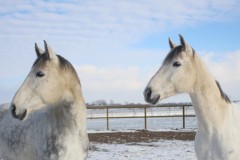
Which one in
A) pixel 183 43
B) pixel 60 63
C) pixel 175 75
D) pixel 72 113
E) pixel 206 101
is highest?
pixel 183 43

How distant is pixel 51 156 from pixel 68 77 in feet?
3.12

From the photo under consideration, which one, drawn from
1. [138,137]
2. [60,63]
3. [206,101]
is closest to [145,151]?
[138,137]

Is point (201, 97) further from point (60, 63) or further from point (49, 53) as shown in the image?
point (49, 53)

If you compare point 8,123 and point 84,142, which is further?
point 8,123

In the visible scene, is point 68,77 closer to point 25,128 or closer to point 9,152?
point 25,128

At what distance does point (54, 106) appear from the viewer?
14.7ft

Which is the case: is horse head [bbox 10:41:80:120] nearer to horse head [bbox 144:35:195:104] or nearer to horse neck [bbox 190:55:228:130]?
horse head [bbox 144:35:195:104]

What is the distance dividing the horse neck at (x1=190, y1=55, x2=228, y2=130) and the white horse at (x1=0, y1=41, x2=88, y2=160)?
1.42m

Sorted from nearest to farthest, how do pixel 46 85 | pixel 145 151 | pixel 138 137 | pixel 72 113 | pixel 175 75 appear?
pixel 46 85, pixel 72 113, pixel 175 75, pixel 145 151, pixel 138 137

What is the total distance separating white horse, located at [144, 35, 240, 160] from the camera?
4.45 m

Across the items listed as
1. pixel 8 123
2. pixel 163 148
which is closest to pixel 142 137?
pixel 163 148

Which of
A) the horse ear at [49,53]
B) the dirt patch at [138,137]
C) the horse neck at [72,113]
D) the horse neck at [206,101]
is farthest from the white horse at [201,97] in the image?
the dirt patch at [138,137]

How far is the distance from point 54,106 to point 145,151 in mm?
6891

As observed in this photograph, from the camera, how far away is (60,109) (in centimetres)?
448
